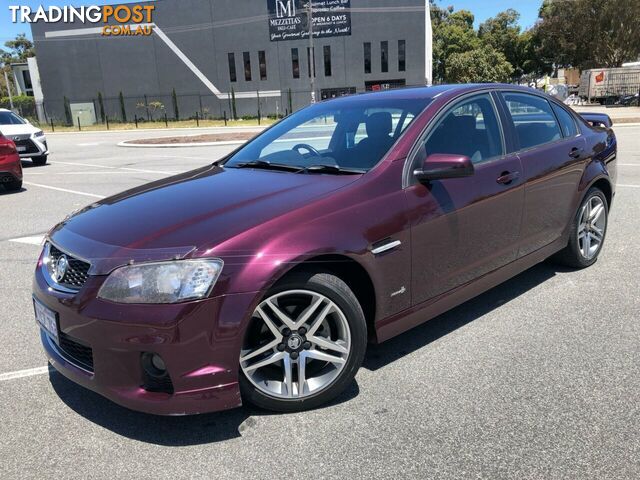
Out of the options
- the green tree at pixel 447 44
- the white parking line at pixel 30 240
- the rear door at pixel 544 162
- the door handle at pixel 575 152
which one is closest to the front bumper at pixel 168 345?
the rear door at pixel 544 162

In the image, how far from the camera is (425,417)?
2930 mm

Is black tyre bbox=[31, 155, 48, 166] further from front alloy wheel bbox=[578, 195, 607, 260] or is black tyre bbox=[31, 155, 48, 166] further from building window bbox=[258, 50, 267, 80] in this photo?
building window bbox=[258, 50, 267, 80]

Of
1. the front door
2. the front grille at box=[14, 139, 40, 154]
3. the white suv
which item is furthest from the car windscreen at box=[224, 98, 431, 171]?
the front grille at box=[14, 139, 40, 154]

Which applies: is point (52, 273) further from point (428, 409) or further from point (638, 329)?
point (638, 329)

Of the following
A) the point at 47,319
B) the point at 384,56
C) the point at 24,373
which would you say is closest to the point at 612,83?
the point at 384,56

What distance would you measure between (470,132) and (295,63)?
48.2 m

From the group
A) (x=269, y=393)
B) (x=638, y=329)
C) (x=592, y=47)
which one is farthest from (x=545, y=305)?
(x=592, y=47)

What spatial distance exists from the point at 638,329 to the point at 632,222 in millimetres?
3435

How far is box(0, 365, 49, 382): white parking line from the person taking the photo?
351 centimetres

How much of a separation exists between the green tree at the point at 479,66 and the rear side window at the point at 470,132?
176 feet

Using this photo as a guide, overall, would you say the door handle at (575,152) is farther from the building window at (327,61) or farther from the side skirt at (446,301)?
the building window at (327,61)

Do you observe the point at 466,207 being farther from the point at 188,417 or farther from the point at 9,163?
the point at 9,163

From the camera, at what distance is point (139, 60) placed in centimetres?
5166

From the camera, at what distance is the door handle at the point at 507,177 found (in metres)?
3.92
